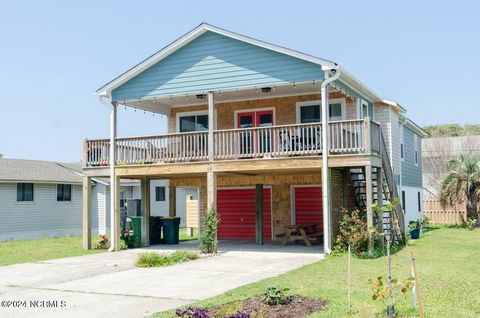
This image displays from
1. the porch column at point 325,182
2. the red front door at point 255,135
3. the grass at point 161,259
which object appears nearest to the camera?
the grass at point 161,259

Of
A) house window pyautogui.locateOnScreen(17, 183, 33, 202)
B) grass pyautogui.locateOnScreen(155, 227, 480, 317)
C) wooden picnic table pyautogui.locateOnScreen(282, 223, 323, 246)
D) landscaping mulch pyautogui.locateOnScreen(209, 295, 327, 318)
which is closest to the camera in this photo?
landscaping mulch pyautogui.locateOnScreen(209, 295, 327, 318)

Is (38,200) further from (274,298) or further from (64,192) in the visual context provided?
(274,298)

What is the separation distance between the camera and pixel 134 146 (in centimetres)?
1936

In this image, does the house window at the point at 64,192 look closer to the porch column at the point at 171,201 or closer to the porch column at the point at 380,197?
the porch column at the point at 171,201

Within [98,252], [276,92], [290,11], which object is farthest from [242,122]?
[98,252]

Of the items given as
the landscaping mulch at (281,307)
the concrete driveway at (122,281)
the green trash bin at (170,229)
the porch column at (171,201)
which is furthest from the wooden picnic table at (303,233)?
the landscaping mulch at (281,307)

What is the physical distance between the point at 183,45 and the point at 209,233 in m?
6.55

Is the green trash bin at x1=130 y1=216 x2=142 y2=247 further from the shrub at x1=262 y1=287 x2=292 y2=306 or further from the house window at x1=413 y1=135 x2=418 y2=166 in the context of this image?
the house window at x1=413 y1=135 x2=418 y2=166

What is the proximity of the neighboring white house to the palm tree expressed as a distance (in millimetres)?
18136

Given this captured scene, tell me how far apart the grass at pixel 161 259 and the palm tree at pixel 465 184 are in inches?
692

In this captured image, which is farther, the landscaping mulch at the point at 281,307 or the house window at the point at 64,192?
the house window at the point at 64,192

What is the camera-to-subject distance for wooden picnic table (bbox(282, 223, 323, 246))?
1891 centimetres

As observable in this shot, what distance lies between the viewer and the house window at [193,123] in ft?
73.8

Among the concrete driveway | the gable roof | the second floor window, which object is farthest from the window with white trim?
the gable roof
